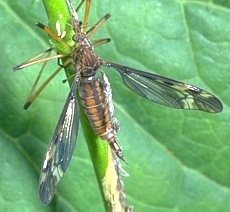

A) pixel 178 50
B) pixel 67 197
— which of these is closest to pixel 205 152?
pixel 178 50

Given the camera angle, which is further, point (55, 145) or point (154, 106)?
point (154, 106)

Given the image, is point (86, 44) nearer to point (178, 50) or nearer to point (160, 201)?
point (178, 50)

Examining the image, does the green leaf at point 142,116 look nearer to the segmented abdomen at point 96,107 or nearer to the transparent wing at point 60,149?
the segmented abdomen at point 96,107

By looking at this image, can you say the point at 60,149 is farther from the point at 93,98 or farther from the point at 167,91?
the point at 167,91

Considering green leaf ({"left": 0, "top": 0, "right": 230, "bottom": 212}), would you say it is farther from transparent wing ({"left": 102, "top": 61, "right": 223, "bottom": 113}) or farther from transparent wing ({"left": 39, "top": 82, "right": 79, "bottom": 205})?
transparent wing ({"left": 39, "top": 82, "right": 79, "bottom": 205})

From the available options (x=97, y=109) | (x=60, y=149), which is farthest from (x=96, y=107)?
(x=60, y=149)

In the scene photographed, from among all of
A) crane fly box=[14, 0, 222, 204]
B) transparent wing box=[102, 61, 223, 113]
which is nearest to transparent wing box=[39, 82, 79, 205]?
crane fly box=[14, 0, 222, 204]

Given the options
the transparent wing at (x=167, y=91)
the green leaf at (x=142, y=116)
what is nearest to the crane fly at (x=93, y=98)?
the transparent wing at (x=167, y=91)
